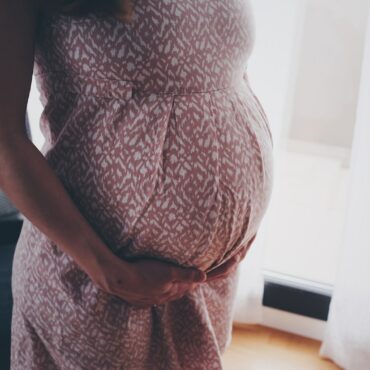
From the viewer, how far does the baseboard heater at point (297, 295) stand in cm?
149

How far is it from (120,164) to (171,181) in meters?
0.07

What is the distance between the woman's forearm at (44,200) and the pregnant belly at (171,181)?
0.12ft

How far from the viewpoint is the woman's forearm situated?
54cm

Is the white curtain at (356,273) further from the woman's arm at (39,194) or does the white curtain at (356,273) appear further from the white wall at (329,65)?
the woman's arm at (39,194)

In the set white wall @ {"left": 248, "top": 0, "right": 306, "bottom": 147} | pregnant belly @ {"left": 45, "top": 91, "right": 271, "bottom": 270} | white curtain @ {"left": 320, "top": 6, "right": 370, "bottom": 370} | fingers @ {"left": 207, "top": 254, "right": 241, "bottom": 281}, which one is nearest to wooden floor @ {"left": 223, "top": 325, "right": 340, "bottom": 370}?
white curtain @ {"left": 320, "top": 6, "right": 370, "bottom": 370}

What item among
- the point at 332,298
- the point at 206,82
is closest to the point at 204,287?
the point at 206,82

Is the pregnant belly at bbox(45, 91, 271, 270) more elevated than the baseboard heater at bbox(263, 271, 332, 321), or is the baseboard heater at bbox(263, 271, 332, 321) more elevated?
the pregnant belly at bbox(45, 91, 271, 270)

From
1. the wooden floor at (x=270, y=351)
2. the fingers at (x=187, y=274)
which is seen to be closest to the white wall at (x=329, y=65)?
the wooden floor at (x=270, y=351)

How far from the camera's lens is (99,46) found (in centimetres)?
54

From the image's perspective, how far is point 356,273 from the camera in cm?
130

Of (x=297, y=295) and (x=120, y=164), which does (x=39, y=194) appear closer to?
(x=120, y=164)

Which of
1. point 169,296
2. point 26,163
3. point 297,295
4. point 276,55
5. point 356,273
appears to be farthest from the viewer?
point 297,295

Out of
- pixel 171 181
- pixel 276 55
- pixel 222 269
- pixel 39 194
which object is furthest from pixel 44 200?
pixel 276 55

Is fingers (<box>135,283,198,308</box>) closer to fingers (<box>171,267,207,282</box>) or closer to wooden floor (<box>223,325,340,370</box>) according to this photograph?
fingers (<box>171,267,207,282</box>)
